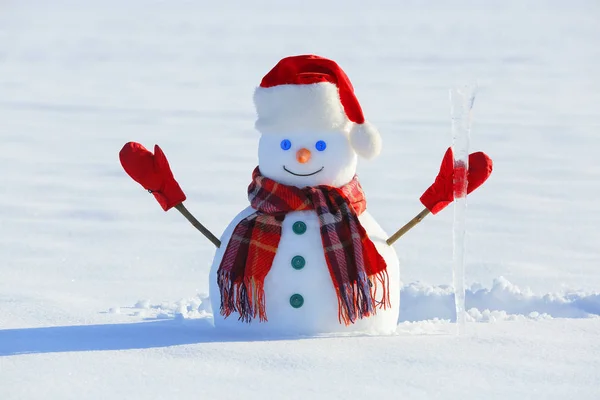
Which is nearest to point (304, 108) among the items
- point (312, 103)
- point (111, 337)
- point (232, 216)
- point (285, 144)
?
point (312, 103)

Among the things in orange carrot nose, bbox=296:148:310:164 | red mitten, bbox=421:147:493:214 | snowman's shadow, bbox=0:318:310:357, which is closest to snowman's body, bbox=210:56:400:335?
orange carrot nose, bbox=296:148:310:164

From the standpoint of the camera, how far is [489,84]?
13.7 meters

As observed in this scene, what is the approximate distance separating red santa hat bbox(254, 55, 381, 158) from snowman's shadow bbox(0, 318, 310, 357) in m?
0.75

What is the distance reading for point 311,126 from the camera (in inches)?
170

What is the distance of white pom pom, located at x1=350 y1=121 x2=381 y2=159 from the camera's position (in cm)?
432

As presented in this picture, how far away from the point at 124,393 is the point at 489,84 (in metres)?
10.7

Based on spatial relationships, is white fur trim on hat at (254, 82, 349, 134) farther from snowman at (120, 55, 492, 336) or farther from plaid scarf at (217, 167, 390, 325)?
plaid scarf at (217, 167, 390, 325)

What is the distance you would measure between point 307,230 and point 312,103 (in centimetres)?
45

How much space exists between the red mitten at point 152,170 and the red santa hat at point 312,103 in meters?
0.39

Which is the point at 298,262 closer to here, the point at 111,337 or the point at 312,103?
the point at 312,103

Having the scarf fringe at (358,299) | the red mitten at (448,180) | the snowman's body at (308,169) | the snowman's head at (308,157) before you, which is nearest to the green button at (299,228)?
the snowman's body at (308,169)

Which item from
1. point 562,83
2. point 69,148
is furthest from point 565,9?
point 69,148

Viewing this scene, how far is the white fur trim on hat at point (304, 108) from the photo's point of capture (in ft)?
14.1

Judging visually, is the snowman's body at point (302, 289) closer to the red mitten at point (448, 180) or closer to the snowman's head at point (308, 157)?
the snowman's head at point (308, 157)
